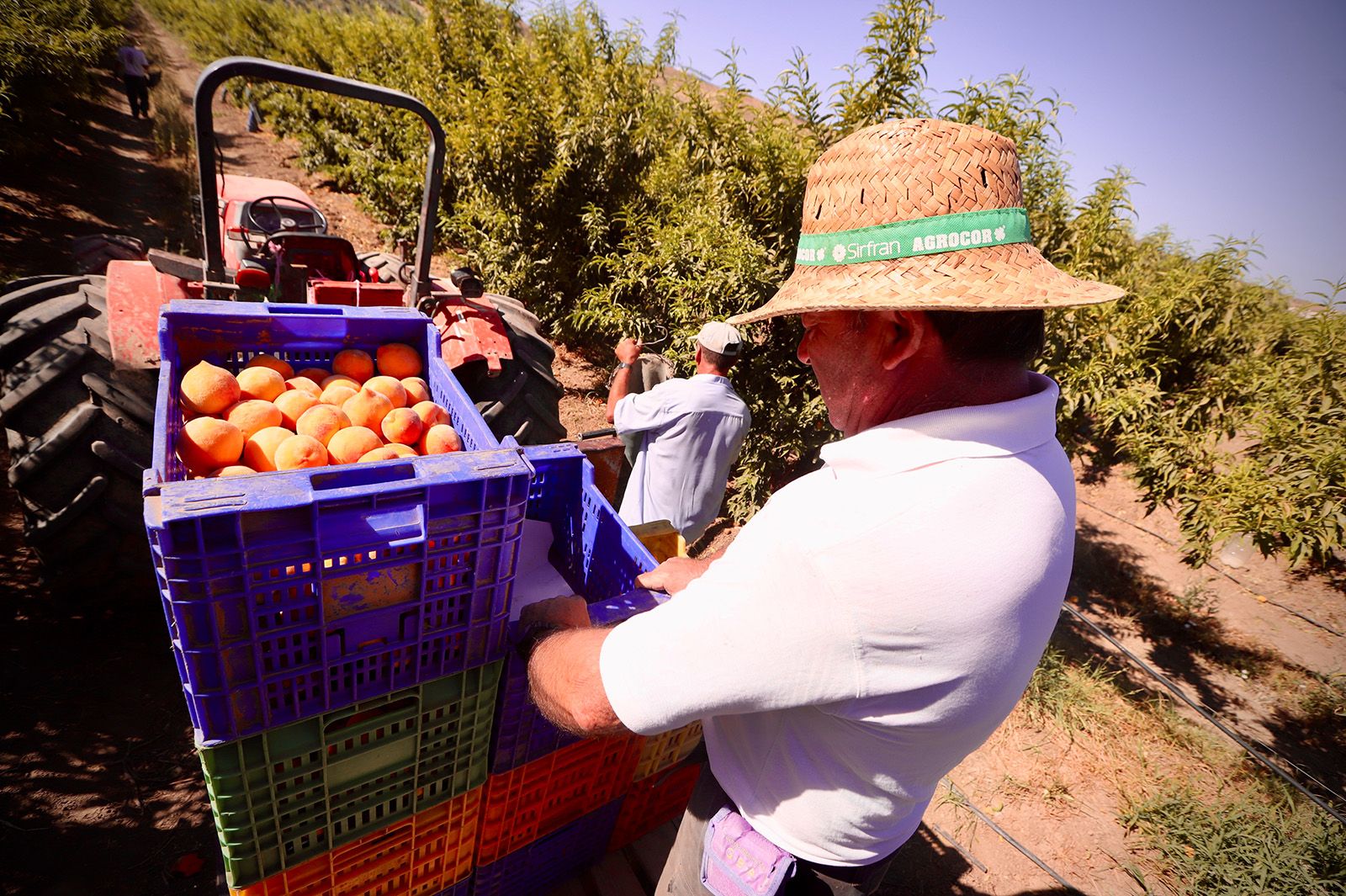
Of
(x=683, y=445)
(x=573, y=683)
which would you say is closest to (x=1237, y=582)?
(x=683, y=445)

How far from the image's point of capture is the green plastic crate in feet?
3.90

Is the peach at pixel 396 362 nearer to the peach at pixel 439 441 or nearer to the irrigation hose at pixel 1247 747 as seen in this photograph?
the peach at pixel 439 441

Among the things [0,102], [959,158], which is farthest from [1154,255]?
[0,102]

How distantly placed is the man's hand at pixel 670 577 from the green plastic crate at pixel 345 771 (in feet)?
1.43

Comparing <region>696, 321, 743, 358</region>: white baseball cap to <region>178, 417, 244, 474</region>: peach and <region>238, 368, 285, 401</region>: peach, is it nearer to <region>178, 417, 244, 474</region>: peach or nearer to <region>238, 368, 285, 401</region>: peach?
<region>238, 368, 285, 401</region>: peach

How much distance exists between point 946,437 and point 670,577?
877 mm

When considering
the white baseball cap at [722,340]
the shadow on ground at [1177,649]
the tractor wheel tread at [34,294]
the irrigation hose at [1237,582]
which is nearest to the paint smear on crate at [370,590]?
the white baseball cap at [722,340]

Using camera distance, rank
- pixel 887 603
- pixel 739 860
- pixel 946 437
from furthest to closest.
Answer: pixel 739 860
pixel 946 437
pixel 887 603

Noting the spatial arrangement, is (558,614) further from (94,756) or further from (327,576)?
(94,756)

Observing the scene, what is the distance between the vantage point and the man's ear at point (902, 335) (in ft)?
3.60

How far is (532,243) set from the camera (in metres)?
7.38

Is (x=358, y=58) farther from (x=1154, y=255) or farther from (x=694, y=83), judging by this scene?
(x=1154, y=255)

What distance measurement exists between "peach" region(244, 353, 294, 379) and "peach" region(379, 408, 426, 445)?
1.52 feet

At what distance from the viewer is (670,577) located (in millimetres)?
1659
